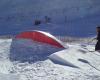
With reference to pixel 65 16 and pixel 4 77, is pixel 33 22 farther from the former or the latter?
pixel 4 77

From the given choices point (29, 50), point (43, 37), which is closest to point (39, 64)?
point (29, 50)

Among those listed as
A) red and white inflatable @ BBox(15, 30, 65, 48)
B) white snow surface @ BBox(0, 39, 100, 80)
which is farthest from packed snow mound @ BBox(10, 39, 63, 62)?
red and white inflatable @ BBox(15, 30, 65, 48)

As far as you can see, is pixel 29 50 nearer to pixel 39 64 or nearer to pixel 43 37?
pixel 43 37

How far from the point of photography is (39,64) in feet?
27.2

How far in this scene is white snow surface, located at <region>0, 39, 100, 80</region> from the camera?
7512mm

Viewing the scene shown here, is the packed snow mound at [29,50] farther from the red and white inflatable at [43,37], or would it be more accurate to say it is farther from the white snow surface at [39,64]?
the red and white inflatable at [43,37]

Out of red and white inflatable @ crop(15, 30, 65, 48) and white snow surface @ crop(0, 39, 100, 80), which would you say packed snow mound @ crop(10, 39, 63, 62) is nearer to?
white snow surface @ crop(0, 39, 100, 80)

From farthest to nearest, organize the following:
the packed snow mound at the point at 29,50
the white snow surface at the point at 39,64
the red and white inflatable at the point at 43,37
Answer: the red and white inflatable at the point at 43,37 → the packed snow mound at the point at 29,50 → the white snow surface at the point at 39,64

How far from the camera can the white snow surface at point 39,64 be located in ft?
24.6

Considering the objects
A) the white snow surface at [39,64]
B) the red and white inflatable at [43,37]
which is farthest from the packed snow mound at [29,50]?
the red and white inflatable at [43,37]

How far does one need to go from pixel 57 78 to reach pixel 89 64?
177cm

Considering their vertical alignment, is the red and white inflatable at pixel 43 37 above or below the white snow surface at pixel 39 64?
above

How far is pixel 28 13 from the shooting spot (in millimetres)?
44000

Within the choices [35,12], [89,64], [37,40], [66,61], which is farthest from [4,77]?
[35,12]
